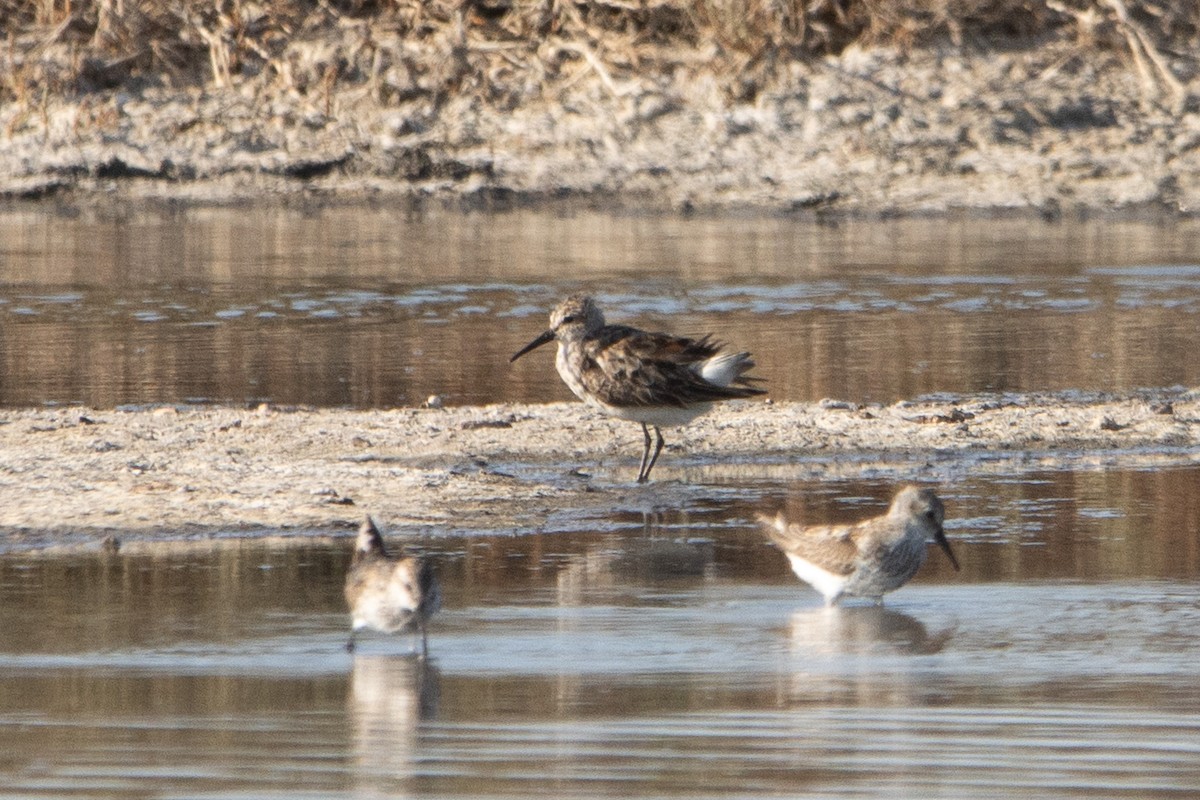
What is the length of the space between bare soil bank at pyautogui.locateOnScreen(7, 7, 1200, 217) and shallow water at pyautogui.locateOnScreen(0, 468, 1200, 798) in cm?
1314

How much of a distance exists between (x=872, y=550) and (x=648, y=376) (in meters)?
2.77

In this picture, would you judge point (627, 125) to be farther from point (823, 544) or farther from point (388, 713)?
point (388, 713)

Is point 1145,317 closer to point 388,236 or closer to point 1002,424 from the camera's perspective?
point 1002,424

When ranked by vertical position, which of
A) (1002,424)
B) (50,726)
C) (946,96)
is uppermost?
(946,96)

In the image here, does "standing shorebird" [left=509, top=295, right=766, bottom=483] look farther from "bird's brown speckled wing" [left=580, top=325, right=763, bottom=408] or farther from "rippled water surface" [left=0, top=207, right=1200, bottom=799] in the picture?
"rippled water surface" [left=0, top=207, right=1200, bottom=799]

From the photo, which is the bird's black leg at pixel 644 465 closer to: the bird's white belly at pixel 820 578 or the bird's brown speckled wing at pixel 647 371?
the bird's brown speckled wing at pixel 647 371

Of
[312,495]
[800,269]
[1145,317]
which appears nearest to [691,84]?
[800,269]

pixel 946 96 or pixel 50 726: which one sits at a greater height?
pixel 946 96

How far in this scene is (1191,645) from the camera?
7.17m

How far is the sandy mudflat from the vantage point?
9.17 metres

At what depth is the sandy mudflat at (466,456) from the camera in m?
9.17

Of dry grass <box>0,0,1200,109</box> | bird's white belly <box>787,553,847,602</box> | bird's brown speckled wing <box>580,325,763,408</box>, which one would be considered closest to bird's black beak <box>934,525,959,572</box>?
bird's white belly <box>787,553,847,602</box>

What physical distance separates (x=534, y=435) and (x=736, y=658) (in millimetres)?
4153

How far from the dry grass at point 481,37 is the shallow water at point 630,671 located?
1478 cm
